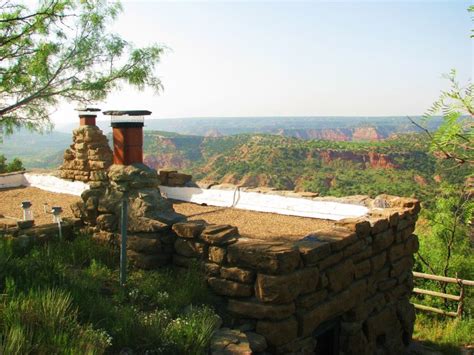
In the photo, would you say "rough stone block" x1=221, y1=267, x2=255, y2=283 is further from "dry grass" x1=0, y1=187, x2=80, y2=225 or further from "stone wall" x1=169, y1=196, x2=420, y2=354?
"dry grass" x1=0, y1=187, x2=80, y2=225

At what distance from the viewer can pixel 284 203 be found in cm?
822

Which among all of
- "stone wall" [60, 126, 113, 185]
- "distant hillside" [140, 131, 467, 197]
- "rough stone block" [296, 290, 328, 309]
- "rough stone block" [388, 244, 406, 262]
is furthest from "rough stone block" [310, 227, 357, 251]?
"distant hillside" [140, 131, 467, 197]

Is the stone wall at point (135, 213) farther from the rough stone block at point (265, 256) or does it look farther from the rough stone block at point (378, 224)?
the rough stone block at point (378, 224)

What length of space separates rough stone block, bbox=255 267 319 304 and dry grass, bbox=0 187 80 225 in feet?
16.1

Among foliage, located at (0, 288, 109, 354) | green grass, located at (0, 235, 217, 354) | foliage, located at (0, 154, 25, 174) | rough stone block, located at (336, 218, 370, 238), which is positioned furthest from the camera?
foliage, located at (0, 154, 25, 174)

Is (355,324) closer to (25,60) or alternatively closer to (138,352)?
(138,352)

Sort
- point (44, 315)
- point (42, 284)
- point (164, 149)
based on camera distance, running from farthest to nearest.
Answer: point (164, 149)
point (42, 284)
point (44, 315)

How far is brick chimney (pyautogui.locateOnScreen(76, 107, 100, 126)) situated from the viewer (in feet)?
34.3

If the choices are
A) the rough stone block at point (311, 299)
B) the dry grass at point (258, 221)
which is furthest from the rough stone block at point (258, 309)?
the dry grass at point (258, 221)

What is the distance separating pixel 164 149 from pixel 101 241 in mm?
62412

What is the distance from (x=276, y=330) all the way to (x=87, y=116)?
7.88m

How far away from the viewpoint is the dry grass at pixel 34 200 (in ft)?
27.9

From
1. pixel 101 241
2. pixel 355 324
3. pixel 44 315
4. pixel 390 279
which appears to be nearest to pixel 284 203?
pixel 390 279

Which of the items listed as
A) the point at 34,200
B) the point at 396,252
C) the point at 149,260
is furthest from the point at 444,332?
the point at 34,200
